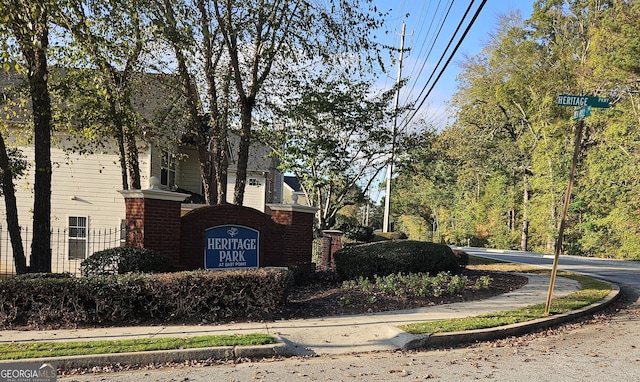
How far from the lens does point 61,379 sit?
16.3 ft

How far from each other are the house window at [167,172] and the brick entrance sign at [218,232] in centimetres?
740

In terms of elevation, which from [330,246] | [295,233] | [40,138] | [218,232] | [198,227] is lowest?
[330,246]

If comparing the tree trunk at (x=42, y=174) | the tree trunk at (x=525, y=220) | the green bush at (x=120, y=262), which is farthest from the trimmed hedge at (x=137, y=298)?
the tree trunk at (x=525, y=220)

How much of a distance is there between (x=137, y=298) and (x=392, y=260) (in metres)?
6.26

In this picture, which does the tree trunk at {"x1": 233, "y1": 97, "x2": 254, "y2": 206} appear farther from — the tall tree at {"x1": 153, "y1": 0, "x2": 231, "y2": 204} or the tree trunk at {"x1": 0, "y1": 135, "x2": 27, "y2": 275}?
Answer: the tree trunk at {"x1": 0, "y1": 135, "x2": 27, "y2": 275}

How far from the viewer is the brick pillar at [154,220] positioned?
884 cm

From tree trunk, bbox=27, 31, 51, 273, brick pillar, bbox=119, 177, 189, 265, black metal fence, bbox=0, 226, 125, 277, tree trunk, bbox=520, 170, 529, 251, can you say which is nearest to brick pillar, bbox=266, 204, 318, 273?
brick pillar, bbox=119, 177, 189, 265

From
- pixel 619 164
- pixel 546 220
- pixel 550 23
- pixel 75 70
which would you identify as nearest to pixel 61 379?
pixel 75 70

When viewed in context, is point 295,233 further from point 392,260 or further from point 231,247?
point 392,260

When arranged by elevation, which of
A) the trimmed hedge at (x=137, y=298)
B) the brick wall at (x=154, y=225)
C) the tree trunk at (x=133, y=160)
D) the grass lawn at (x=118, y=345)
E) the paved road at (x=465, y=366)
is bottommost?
the paved road at (x=465, y=366)

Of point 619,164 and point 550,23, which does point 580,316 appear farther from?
point 550,23

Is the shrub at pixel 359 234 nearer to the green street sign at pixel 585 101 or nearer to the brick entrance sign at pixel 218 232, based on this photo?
the brick entrance sign at pixel 218 232

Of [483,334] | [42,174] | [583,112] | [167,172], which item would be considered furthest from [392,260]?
[167,172]

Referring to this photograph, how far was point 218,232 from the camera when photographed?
1019 cm
